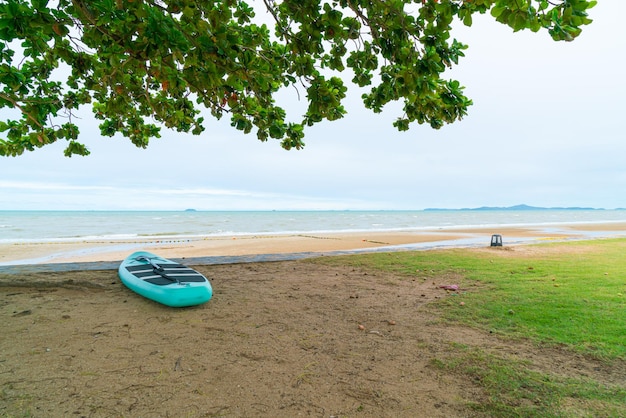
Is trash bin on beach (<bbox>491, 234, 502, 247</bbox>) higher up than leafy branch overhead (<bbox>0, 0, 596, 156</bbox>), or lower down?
lower down

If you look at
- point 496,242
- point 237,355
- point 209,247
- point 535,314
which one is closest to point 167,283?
point 237,355

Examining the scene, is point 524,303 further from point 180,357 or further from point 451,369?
point 180,357

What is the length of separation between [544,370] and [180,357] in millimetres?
3220

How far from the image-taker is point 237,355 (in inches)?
132

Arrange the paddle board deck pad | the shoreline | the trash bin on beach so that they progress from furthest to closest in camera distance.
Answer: the shoreline → the trash bin on beach → the paddle board deck pad

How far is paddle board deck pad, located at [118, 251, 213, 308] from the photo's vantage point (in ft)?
15.0

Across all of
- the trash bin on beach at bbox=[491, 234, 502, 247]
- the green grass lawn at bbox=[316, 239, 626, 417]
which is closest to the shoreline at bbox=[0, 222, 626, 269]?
the trash bin on beach at bbox=[491, 234, 502, 247]

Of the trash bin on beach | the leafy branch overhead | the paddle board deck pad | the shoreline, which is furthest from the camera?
the shoreline

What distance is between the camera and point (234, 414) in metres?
2.47

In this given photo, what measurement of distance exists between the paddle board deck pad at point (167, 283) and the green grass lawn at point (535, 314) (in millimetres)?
3103

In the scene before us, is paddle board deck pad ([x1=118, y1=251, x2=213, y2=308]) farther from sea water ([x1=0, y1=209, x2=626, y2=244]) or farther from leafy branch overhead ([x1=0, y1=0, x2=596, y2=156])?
sea water ([x1=0, y1=209, x2=626, y2=244])

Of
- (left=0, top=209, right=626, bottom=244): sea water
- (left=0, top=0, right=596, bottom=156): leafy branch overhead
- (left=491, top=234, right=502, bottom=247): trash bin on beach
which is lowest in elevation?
(left=0, top=209, right=626, bottom=244): sea water

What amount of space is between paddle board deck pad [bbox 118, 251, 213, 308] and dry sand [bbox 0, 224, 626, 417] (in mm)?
146

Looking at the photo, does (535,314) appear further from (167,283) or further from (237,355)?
(167,283)
